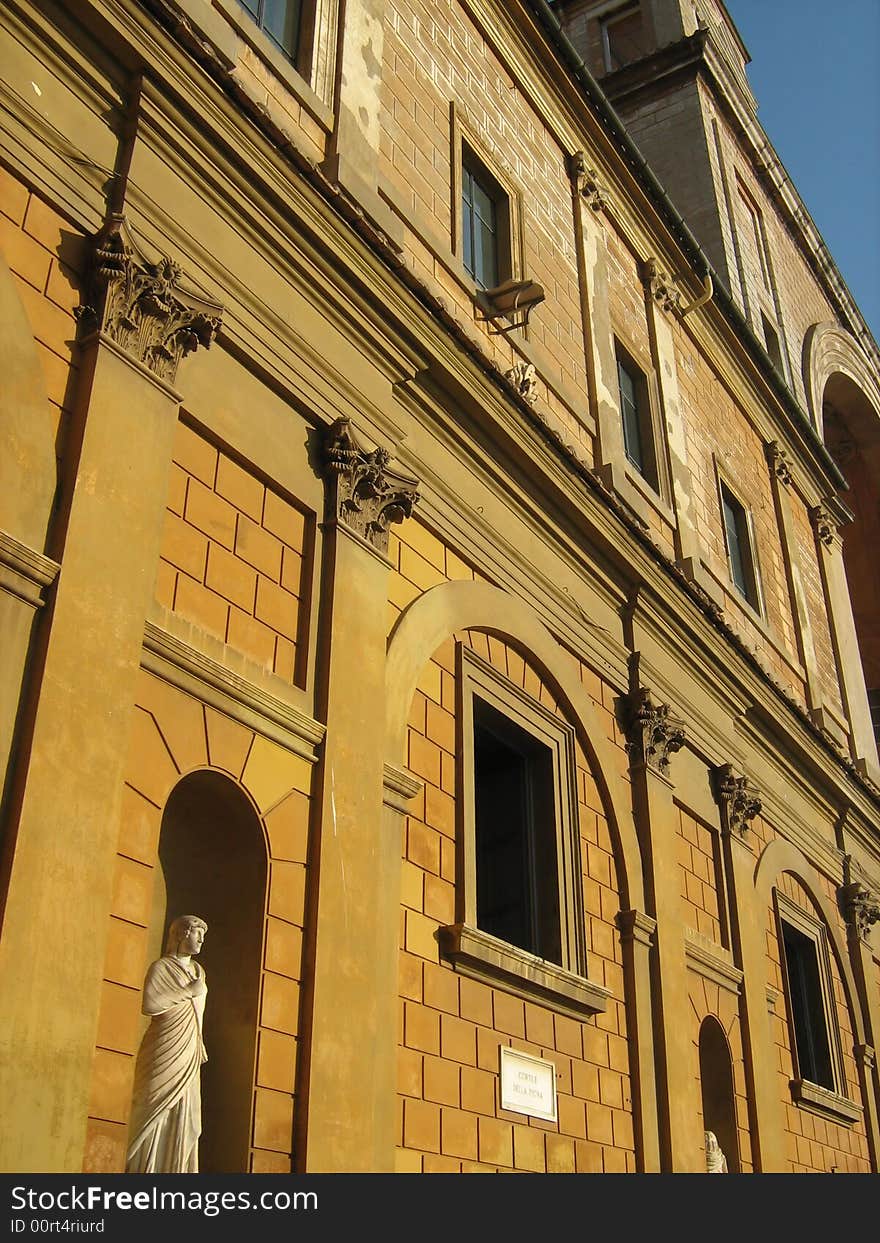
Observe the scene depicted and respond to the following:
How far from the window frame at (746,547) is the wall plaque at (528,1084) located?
8141 millimetres

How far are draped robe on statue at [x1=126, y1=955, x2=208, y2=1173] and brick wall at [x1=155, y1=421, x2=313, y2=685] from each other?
1897mm

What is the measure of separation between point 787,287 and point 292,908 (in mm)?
19367

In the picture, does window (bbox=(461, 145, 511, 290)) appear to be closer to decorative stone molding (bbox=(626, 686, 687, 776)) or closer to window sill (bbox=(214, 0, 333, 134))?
window sill (bbox=(214, 0, 333, 134))

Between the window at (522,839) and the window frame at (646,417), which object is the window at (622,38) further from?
the window at (522,839)

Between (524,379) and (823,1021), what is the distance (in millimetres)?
8304

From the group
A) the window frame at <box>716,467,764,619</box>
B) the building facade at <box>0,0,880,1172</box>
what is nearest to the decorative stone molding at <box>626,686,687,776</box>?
the building facade at <box>0,0,880,1172</box>

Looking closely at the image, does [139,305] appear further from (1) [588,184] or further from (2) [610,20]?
(2) [610,20]

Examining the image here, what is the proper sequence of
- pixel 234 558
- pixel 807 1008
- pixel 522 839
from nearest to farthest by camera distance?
pixel 234 558 < pixel 522 839 < pixel 807 1008

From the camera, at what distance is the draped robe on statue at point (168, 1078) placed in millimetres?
5969

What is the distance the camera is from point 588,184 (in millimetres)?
14648

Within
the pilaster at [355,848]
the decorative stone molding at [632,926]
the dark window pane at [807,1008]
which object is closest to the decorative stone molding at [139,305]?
the pilaster at [355,848]

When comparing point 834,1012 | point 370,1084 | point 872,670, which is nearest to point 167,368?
point 370,1084

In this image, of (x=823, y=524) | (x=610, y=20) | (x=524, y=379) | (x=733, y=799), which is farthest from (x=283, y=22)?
(x=610, y=20)

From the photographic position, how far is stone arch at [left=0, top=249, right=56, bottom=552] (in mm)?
6234
